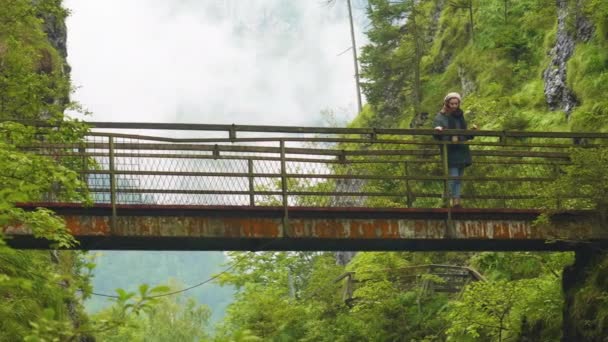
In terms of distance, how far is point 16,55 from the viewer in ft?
54.1

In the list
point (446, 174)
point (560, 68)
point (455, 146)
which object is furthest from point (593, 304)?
point (560, 68)

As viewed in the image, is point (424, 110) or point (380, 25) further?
point (380, 25)

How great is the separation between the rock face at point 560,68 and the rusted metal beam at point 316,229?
14.3 metres

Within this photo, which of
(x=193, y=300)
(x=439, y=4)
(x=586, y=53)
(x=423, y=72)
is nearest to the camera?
(x=586, y=53)

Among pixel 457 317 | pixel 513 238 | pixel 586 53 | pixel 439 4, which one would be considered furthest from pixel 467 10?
pixel 513 238

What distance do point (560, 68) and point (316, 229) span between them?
18063 mm

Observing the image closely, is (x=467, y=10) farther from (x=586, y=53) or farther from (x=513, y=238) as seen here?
(x=513, y=238)

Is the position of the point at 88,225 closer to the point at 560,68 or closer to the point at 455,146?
the point at 455,146

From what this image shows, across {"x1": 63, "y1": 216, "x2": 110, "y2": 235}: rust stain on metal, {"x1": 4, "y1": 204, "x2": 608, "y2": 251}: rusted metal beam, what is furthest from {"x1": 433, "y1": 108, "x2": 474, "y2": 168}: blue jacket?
{"x1": 63, "y1": 216, "x2": 110, "y2": 235}: rust stain on metal

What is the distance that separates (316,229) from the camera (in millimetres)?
14195

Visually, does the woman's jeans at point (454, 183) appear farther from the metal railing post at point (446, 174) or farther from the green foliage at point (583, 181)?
the green foliage at point (583, 181)

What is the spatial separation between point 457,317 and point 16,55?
10.4 m

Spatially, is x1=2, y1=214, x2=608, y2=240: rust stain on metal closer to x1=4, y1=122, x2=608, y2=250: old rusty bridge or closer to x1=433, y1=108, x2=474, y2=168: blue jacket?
x1=4, y1=122, x2=608, y2=250: old rusty bridge

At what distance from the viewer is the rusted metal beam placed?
44.0 feet
